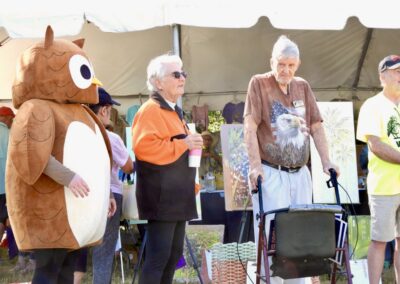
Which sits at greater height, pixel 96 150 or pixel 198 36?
pixel 198 36

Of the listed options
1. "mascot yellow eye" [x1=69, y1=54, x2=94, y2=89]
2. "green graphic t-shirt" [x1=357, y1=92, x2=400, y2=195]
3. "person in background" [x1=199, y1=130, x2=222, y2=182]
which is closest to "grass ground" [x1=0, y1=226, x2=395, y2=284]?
"green graphic t-shirt" [x1=357, y1=92, x2=400, y2=195]

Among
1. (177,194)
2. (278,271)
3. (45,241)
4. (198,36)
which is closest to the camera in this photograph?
(45,241)

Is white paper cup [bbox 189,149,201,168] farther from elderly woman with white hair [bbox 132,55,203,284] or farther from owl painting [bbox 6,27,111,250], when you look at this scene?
owl painting [bbox 6,27,111,250]

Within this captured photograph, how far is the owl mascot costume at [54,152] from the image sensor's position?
9.12ft

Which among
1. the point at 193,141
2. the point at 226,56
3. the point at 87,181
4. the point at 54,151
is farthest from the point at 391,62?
the point at 226,56

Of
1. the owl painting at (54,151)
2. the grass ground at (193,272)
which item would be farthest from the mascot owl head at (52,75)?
the grass ground at (193,272)

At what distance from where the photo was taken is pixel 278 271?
3.01 metres

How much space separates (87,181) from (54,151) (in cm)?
22

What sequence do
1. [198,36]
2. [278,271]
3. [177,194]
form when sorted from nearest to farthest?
[278,271], [177,194], [198,36]

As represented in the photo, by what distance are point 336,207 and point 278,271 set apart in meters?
0.44

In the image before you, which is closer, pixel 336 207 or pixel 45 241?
pixel 45 241

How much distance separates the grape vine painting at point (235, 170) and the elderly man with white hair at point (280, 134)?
5.57 ft

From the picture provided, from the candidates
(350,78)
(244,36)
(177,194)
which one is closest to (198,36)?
(244,36)

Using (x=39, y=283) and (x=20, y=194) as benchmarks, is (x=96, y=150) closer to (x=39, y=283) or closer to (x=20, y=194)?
(x=20, y=194)
